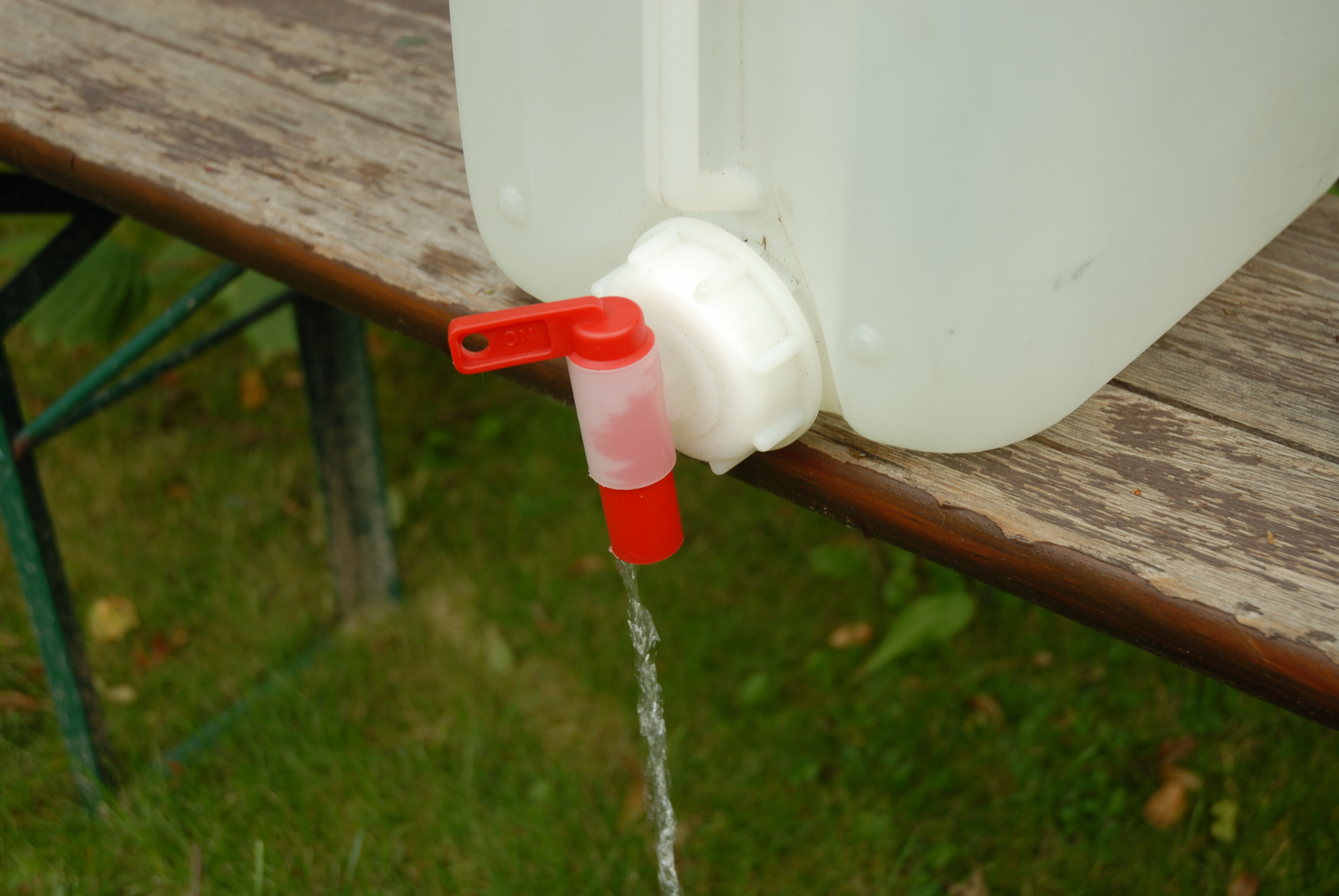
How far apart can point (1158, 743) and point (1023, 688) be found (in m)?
0.20

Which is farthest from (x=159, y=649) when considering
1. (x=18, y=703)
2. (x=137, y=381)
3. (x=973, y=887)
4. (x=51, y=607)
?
(x=973, y=887)

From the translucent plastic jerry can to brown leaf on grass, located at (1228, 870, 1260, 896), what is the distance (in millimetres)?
1014

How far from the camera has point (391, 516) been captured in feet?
6.25

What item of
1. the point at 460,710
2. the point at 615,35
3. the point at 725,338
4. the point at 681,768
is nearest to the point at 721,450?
the point at 725,338

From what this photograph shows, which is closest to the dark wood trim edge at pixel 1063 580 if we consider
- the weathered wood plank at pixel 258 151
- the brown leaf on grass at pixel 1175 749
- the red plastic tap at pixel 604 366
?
the red plastic tap at pixel 604 366

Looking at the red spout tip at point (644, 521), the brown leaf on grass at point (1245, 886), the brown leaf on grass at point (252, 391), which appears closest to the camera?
the red spout tip at point (644, 521)

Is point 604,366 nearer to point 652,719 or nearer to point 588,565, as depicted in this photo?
point 652,719

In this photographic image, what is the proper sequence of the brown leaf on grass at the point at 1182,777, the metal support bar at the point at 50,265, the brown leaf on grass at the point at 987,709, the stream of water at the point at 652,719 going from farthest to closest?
Result: 1. the brown leaf on grass at the point at 987,709
2. the brown leaf on grass at the point at 1182,777
3. the metal support bar at the point at 50,265
4. the stream of water at the point at 652,719

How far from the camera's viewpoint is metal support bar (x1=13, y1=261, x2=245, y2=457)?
4.15ft

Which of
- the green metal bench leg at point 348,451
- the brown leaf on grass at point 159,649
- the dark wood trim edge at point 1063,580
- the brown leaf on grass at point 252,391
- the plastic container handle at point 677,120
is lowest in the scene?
the brown leaf on grass at point 159,649

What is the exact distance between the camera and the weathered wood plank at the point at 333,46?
1055mm

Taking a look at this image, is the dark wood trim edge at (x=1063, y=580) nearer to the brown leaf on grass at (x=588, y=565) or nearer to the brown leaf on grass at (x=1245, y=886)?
the brown leaf on grass at (x=1245, y=886)

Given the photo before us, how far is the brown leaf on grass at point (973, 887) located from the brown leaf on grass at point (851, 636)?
1.30 ft

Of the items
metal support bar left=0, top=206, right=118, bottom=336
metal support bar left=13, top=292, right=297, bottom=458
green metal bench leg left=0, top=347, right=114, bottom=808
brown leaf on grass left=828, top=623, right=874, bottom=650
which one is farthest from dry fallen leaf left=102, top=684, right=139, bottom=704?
brown leaf on grass left=828, top=623, right=874, bottom=650
